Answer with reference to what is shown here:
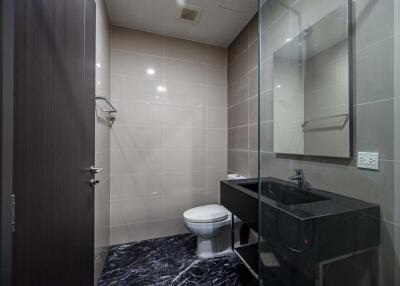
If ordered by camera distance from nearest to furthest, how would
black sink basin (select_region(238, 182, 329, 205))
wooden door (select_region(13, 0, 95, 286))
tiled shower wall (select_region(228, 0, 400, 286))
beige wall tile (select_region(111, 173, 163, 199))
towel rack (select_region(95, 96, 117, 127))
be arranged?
wooden door (select_region(13, 0, 95, 286)) < tiled shower wall (select_region(228, 0, 400, 286)) < black sink basin (select_region(238, 182, 329, 205)) < towel rack (select_region(95, 96, 117, 127)) < beige wall tile (select_region(111, 173, 163, 199))

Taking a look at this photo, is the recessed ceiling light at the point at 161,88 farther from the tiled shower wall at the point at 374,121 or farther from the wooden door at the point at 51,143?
the tiled shower wall at the point at 374,121

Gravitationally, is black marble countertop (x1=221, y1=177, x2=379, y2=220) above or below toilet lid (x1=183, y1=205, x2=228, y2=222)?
above

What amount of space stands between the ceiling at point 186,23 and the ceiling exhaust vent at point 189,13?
0.12 ft

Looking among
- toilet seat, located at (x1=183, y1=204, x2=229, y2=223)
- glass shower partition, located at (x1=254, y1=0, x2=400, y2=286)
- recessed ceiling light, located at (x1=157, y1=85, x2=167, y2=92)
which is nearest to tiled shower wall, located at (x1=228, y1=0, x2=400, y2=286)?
glass shower partition, located at (x1=254, y1=0, x2=400, y2=286)

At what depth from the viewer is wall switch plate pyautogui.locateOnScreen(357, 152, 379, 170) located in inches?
35.0

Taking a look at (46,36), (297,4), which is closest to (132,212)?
(46,36)

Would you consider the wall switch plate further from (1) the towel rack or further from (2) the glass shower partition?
(1) the towel rack

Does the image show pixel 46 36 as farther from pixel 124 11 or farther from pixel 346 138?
pixel 124 11

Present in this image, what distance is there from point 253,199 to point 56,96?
1.20 m

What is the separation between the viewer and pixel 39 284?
537mm

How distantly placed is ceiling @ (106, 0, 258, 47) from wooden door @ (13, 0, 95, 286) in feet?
3.05

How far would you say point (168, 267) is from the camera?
161 cm

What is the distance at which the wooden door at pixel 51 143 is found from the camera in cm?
46

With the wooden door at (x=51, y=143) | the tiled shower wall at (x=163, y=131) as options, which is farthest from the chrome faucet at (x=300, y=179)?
the wooden door at (x=51, y=143)
